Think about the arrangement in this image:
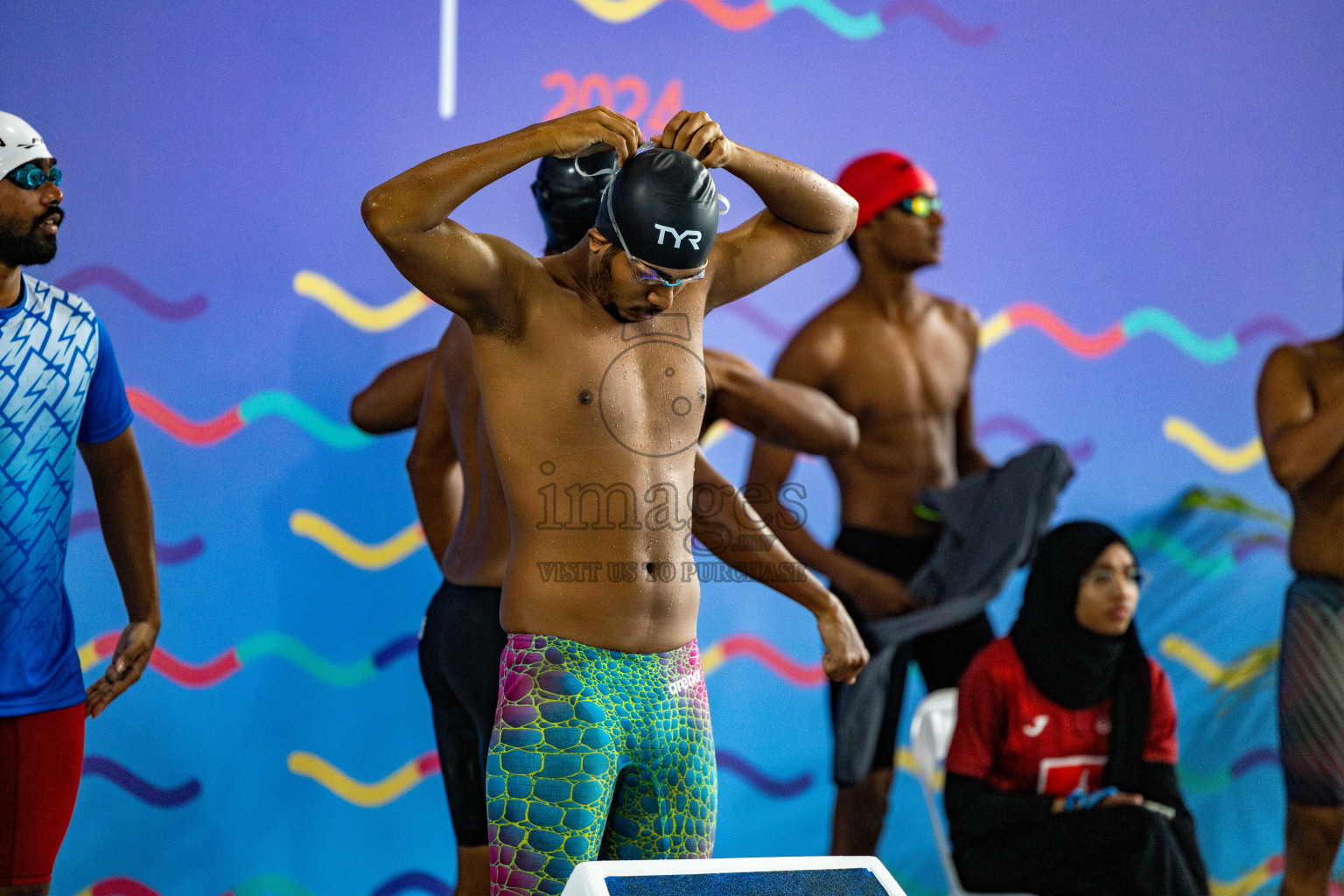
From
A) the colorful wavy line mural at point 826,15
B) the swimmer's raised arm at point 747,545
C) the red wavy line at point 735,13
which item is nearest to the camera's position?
the swimmer's raised arm at point 747,545

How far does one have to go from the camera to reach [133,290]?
370cm

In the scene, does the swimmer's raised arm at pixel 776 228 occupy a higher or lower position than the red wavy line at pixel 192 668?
higher

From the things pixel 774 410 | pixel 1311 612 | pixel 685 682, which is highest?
pixel 774 410

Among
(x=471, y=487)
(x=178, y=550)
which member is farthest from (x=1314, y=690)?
(x=178, y=550)

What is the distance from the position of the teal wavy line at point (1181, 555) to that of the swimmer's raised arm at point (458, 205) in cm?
343

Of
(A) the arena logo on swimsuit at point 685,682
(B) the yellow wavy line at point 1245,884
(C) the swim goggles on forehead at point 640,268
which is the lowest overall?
(B) the yellow wavy line at point 1245,884

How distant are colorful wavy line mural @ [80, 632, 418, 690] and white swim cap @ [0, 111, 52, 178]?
1.53m

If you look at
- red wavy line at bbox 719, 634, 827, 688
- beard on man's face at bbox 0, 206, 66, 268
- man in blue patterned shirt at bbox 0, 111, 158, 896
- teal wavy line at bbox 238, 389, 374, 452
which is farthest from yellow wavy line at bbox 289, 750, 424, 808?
beard on man's face at bbox 0, 206, 66, 268

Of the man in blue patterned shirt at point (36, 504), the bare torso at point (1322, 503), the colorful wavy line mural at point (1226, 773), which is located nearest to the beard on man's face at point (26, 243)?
the man in blue patterned shirt at point (36, 504)

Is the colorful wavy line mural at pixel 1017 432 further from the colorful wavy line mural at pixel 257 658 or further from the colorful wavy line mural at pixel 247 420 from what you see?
the colorful wavy line mural at pixel 247 420

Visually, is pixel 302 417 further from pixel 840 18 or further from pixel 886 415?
pixel 840 18

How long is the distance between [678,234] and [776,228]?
444 mm

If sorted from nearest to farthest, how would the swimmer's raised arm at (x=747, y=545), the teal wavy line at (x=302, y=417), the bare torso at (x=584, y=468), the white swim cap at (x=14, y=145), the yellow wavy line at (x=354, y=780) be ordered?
the bare torso at (x=584, y=468), the swimmer's raised arm at (x=747, y=545), the white swim cap at (x=14, y=145), the teal wavy line at (x=302, y=417), the yellow wavy line at (x=354, y=780)

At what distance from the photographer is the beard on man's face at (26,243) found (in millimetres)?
2613
